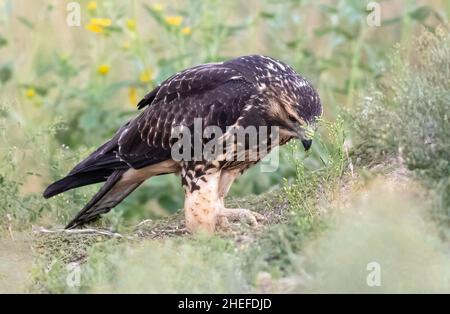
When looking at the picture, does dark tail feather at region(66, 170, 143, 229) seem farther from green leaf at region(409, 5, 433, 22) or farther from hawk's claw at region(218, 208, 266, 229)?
green leaf at region(409, 5, 433, 22)

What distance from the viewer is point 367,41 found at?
10.2 m

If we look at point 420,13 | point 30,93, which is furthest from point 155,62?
point 420,13

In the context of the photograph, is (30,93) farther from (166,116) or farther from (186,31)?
(166,116)

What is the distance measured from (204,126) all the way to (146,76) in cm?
272

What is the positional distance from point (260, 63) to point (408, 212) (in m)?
1.82

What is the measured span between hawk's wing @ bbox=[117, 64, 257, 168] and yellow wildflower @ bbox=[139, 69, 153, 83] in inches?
77.2

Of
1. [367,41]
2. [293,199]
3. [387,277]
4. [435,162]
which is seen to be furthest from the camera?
[367,41]

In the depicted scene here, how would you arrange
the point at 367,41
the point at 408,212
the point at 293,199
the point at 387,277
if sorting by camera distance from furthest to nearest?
the point at 367,41
the point at 293,199
the point at 408,212
the point at 387,277

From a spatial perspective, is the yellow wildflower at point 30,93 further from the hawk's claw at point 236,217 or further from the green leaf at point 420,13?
the green leaf at point 420,13

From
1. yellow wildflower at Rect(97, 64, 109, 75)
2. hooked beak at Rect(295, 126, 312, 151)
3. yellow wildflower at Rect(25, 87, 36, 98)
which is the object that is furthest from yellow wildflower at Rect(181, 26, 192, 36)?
hooked beak at Rect(295, 126, 312, 151)

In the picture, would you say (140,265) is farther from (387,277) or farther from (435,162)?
(435,162)

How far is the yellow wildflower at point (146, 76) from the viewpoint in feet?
28.8

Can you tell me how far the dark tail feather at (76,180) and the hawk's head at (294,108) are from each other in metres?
1.35

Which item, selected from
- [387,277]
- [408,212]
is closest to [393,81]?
[408,212]
